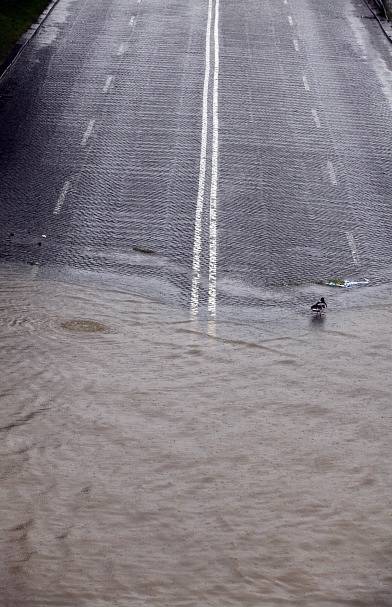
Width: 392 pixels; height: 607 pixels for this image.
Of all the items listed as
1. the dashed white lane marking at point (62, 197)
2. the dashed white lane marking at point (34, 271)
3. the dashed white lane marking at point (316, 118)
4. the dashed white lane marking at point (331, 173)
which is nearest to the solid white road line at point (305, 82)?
the dashed white lane marking at point (316, 118)

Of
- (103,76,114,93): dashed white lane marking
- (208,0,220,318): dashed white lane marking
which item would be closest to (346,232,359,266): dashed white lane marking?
(208,0,220,318): dashed white lane marking

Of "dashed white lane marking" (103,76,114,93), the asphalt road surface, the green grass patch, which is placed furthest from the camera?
the green grass patch

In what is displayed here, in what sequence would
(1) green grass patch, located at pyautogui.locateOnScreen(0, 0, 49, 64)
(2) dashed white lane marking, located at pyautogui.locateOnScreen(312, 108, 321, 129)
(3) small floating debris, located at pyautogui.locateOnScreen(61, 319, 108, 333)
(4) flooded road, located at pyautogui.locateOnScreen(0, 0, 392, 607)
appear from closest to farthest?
(4) flooded road, located at pyautogui.locateOnScreen(0, 0, 392, 607) < (3) small floating debris, located at pyautogui.locateOnScreen(61, 319, 108, 333) < (2) dashed white lane marking, located at pyautogui.locateOnScreen(312, 108, 321, 129) < (1) green grass patch, located at pyautogui.locateOnScreen(0, 0, 49, 64)

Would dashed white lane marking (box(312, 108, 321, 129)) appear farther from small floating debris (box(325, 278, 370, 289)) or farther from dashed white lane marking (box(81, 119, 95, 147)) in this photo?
small floating debris (box(325, 278, 370, 289))

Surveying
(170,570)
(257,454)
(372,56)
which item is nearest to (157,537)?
(170,570)

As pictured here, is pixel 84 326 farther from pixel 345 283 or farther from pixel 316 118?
pixel 316 118

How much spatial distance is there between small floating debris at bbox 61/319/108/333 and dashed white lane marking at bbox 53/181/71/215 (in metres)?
4.57

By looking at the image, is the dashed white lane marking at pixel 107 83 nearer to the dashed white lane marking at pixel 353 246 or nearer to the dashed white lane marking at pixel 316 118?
the dashed white lane marking at pixel 316 118

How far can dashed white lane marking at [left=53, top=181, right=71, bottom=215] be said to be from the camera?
24403mm

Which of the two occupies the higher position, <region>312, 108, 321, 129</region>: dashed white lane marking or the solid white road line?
<region>312, 108, 321, 129</region>: dashed white lane marking

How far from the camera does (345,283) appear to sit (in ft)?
72.7

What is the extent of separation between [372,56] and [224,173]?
39.1ft

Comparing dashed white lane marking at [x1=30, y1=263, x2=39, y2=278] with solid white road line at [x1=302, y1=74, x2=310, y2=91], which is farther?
solid white road line at [x1=302, y1=74, x2=310, y2=91]

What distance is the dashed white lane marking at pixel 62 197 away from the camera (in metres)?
24.4
